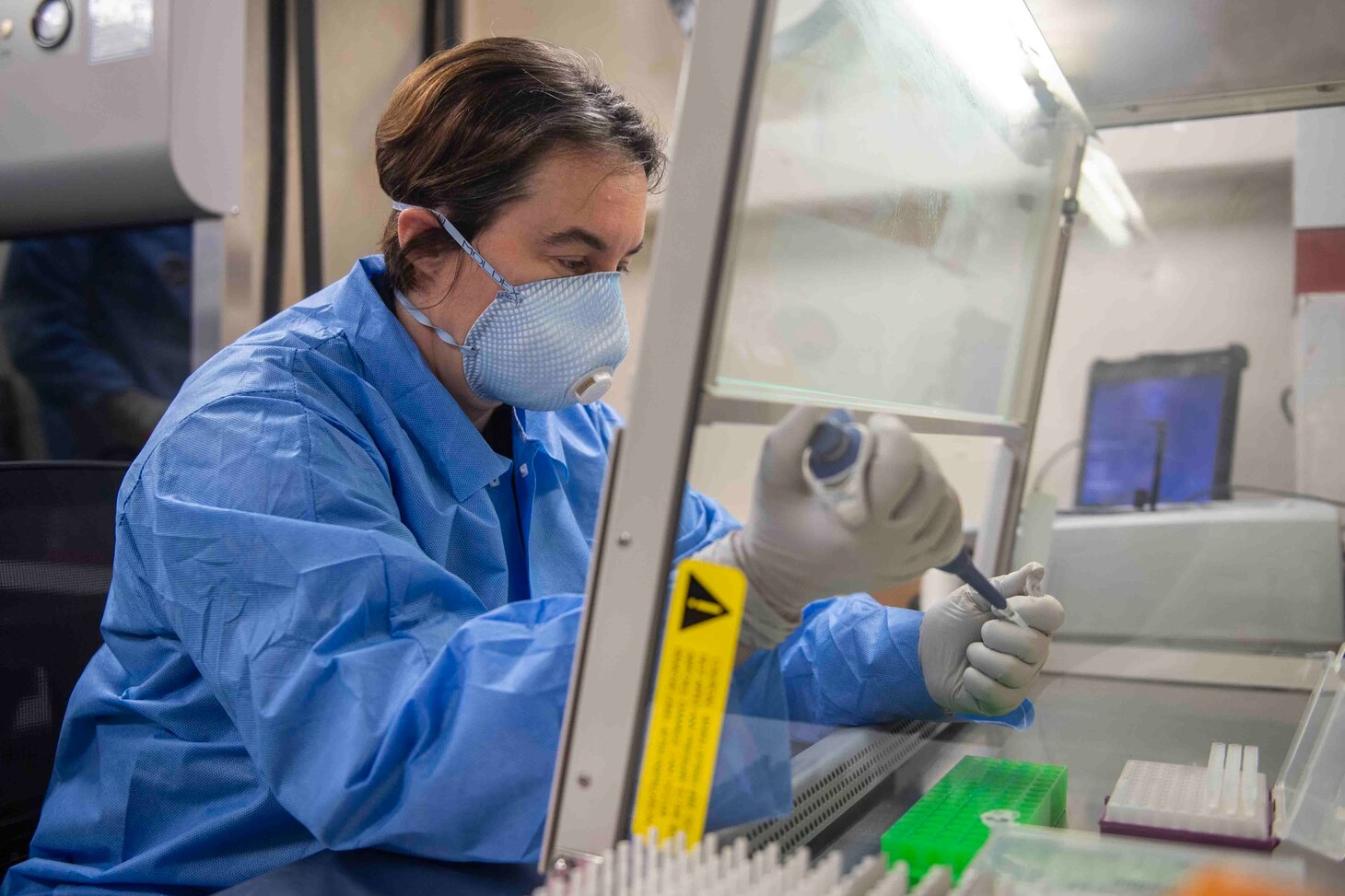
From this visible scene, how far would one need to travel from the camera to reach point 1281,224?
2512 mm

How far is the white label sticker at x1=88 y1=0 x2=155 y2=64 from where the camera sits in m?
1.69

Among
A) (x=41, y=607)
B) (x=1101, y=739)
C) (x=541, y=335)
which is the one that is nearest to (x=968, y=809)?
(x=1101, y=739)

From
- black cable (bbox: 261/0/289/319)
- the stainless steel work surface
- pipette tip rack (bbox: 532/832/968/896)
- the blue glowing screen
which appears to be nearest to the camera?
pipette tip rack (bbox: 532/832/968/896)

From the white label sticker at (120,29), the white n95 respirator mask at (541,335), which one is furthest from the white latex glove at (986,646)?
the white label sticker at (120,29)

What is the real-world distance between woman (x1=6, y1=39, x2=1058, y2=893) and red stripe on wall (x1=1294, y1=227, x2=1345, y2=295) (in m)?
1.24

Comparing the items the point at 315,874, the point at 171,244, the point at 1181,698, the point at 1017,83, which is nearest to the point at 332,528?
the point at 315,874

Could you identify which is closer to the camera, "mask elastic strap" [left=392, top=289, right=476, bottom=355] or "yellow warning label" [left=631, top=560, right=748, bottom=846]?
"yellow warning label" [left=631, top=560, right=748, bottom=846]

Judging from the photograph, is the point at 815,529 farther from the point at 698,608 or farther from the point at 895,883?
the point at 895,883

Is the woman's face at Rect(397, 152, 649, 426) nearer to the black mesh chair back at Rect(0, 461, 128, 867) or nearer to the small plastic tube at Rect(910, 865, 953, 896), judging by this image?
the black mesh chair back at Rect(0, 461, 128, 867)

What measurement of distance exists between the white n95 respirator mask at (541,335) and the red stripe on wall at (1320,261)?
1.40 m

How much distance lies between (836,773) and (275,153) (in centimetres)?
204

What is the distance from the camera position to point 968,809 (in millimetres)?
733

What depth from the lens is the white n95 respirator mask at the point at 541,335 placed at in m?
1.13

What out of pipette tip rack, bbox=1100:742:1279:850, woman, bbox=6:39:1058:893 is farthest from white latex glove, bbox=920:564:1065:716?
pipette tip rack, bbox=1100:742:1279:850
